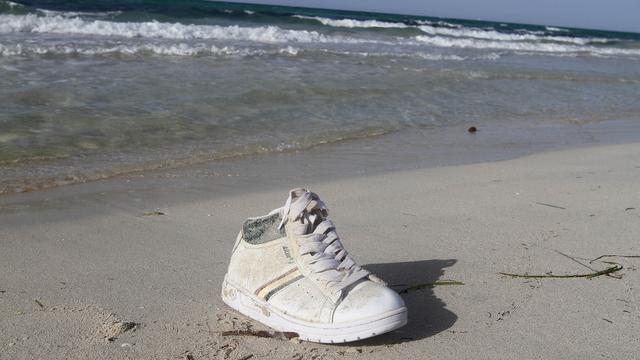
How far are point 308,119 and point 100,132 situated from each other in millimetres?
1870

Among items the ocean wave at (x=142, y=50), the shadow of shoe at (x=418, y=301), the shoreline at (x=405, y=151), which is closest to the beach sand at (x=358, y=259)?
the shadow of shoe at (x=418, y=301)

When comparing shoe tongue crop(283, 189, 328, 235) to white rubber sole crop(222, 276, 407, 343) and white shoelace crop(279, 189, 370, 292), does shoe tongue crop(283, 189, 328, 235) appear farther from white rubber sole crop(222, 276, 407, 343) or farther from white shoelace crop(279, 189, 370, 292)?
white rubber sole crop(222, 276, 407, 343)

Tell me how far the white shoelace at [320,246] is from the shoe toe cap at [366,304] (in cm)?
7

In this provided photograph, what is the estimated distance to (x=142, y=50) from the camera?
1042cm

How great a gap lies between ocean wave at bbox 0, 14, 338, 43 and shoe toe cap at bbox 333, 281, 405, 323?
1242cm

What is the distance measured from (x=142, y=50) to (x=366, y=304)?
921 centimetres

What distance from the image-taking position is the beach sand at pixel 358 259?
1981mm

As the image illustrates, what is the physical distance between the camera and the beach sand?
1981 mm

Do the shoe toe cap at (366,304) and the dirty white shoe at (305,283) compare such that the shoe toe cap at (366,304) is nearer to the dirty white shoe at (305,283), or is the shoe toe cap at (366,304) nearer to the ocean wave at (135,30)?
the dirty white shoe at (305,283)

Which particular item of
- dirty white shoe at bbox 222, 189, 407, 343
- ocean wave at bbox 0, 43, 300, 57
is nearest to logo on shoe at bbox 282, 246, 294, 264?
dirty white shoe at bbox 222, 189, 407, 343

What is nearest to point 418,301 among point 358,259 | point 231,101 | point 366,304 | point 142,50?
point 366,304

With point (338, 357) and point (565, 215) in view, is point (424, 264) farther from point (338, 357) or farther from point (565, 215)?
point (565, 215)

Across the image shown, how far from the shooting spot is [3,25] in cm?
1362

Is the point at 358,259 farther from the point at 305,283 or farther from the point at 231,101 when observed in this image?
the point at 231,101
